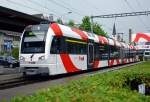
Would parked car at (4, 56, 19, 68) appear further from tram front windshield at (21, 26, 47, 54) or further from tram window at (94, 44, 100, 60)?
tram front windshield at (21, 26, 47, 54)

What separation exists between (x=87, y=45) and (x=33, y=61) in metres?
8.48

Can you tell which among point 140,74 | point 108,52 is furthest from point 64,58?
point 108,52

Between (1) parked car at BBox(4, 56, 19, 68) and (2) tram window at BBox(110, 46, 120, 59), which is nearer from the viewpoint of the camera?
(2) tram window at BBox(110, 46, 120, 59)

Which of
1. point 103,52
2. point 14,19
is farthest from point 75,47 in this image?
point 103,52

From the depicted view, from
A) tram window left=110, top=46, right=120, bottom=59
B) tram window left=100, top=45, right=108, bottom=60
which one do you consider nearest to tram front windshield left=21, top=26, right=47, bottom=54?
tram window left=100, top=45, right=108, bottom=60

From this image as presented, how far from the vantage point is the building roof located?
25269 millimetres

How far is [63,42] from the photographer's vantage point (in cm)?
2494

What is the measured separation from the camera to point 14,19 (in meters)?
28.0

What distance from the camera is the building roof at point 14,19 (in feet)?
82.9

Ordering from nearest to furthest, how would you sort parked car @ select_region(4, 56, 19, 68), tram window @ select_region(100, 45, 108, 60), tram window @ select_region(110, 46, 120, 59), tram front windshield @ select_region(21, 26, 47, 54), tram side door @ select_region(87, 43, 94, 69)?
1. tram front windshield @ select_region(21, 26, 47, 54)
2. tram side door @ select_region(87, 43, 94, 69)
3. tram window @ select_region(100, 45, 108, 60)
4. tram window @ select_region(110, 46, 120, 59)
5. parked car @ select_region(4, 56, 19, 68)

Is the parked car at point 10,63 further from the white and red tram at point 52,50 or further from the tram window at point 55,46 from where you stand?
the tram window at point 55,46

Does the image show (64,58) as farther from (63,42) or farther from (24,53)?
(24,53)

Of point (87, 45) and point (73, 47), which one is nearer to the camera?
point (73, 47)

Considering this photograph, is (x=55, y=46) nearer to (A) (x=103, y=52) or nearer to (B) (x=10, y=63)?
Result: (A) (x=103, y=52)
